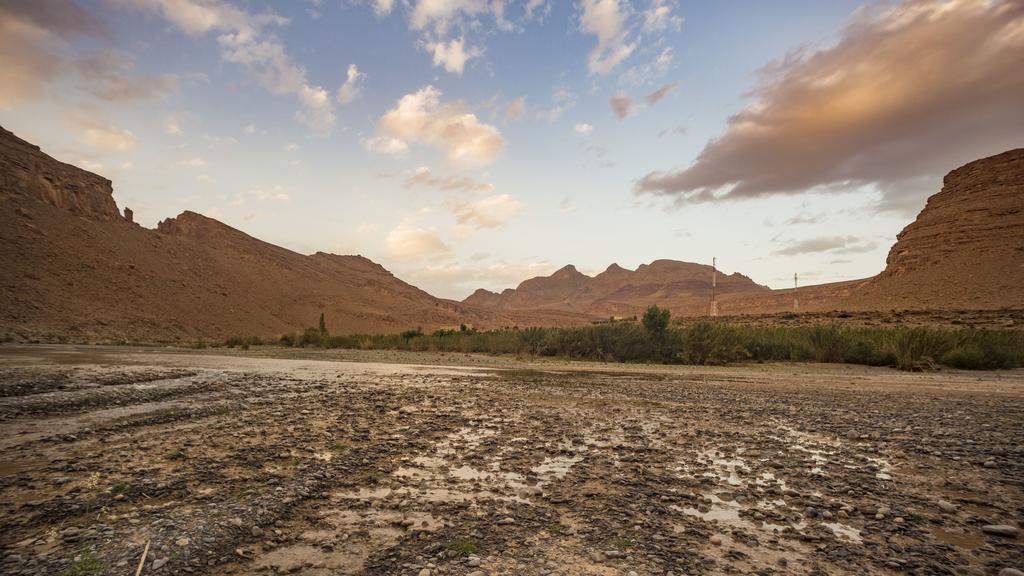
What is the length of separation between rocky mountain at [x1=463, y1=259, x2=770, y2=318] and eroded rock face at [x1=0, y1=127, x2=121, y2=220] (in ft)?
309

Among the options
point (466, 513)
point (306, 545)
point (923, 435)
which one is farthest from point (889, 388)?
point (306, 545)

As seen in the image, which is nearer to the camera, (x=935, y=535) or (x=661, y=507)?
(x=935, y=535)

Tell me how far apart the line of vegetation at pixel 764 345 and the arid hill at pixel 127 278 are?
33.3 m

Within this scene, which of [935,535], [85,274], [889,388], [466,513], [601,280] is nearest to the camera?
[935,535]

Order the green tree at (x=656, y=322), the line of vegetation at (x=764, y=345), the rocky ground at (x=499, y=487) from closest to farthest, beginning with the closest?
the rocky ground at (x=499, y=487) < the line of vegetation at (x=764, y=345) < the green tree at (x=656, y=322)

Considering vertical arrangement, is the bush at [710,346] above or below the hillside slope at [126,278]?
below

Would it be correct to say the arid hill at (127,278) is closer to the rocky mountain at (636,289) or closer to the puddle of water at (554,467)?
the puddle of water at (554,467)

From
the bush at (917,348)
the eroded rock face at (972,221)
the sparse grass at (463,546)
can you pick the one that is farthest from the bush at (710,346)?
the eroded rock face at (972,221)

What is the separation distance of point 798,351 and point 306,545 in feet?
73.9

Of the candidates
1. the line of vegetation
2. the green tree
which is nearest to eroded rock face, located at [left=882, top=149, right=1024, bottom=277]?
the line of vegetation

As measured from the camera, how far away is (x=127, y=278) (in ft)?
159

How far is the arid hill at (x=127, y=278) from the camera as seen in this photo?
123 feet

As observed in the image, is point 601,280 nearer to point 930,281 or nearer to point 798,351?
point 930,281

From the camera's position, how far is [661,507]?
358 centimetres
